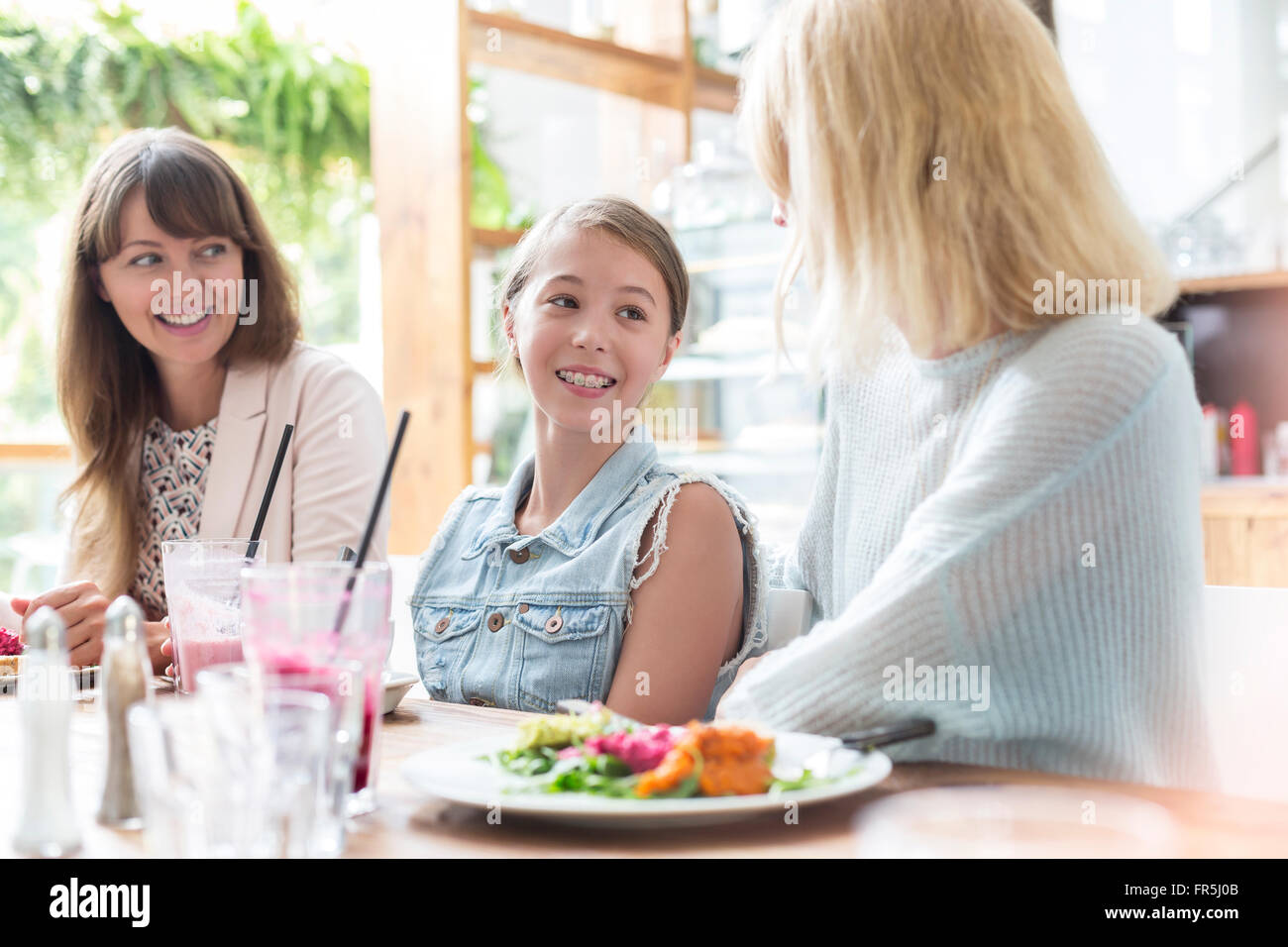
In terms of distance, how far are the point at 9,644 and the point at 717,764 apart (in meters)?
1.05

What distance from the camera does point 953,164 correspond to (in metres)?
1.16

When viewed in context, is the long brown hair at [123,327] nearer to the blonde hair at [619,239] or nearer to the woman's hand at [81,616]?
the woman's hand at [81,616]

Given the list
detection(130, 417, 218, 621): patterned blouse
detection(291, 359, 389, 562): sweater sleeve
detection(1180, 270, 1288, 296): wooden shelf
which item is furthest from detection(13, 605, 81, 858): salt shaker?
detection(1180, 270, 1288, 296): wooden shelf

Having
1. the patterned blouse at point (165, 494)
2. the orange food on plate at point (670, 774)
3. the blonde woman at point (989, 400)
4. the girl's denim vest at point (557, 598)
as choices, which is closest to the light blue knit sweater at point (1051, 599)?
the blonde woman at point (989, 400)

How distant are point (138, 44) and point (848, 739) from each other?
406cm

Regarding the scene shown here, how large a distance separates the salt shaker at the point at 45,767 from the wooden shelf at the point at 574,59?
10.0 ft

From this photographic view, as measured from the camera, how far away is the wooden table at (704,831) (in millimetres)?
761

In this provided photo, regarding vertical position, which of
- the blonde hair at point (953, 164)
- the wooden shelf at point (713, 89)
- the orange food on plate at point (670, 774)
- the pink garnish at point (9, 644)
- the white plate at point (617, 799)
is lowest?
the white plate at point (617, 799)

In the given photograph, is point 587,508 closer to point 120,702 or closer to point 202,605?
point 202,605

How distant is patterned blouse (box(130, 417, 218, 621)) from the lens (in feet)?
6.59

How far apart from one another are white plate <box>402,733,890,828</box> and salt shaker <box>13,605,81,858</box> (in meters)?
0.21

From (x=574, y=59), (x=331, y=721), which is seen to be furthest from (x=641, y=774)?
(x=574, y=59)

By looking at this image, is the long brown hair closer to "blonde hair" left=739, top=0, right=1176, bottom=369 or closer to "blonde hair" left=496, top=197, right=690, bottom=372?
"blonde hair" left=496, top=197, right=690, bottom=372

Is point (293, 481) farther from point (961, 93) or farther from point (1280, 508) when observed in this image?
point (1280, 508)
